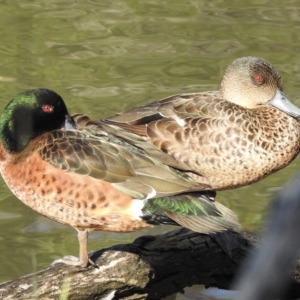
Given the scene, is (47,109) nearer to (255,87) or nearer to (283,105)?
(255,87)

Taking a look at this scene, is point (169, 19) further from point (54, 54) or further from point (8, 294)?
point (8, 294)

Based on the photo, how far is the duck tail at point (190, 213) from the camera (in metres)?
3.62

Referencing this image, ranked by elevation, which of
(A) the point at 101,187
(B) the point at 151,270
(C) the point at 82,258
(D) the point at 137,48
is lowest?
(B) the point at 151,270

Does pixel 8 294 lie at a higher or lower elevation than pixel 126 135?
lower

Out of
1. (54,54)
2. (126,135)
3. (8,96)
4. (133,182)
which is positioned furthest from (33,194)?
(54,54)

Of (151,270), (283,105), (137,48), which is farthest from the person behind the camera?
(137,48)

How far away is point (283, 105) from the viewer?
5156 millimetres

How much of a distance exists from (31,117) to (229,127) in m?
1.33

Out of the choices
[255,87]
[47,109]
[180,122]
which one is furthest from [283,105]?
[47,109]

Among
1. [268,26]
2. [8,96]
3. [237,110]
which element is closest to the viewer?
[237,110]

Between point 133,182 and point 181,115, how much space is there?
1302 millimetres

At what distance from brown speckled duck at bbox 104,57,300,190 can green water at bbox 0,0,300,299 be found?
4.04 ft

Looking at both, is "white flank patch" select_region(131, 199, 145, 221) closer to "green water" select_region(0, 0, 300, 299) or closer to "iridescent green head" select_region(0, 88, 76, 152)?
"iridescent green head" select_region(0, 88, 76, 152)

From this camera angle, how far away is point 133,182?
3756 millimetres
